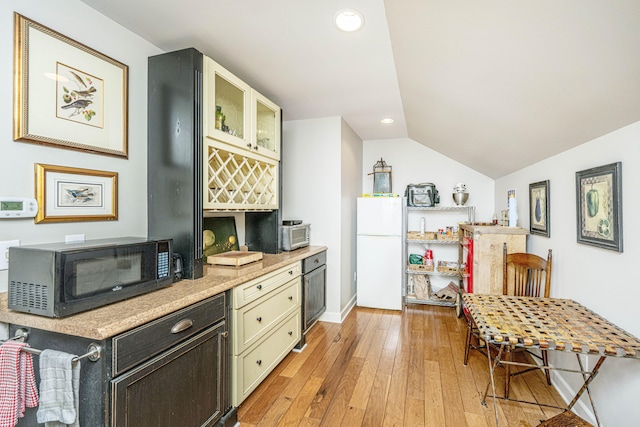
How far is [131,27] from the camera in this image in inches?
71.3

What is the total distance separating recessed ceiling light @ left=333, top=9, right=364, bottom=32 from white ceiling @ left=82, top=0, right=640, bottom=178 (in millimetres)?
41

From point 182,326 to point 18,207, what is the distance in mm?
883

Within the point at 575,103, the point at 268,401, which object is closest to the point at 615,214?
the point at 575,103

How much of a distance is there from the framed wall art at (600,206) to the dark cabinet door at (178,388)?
2171 millimetres

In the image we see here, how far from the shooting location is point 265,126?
109 inches

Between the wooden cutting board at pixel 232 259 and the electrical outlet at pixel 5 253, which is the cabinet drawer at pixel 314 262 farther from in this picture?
the electrical outlet at pixel 5 253

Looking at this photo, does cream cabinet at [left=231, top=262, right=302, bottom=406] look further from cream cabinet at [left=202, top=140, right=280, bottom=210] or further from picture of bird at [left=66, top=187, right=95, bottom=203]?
picture of bird at [left=66, top=187, right=95, bottom=203]

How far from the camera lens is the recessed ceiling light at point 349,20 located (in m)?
1.65

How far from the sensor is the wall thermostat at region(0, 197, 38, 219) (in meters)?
1.30

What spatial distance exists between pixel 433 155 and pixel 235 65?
3.08 meters

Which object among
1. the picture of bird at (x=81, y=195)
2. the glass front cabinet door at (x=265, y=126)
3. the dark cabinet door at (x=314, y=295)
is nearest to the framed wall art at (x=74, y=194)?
the picture of bird at (x=81, y=195)

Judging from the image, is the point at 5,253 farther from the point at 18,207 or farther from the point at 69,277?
the point at 69,277

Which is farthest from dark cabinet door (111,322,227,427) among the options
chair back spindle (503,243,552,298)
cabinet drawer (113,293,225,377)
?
chair back spindle (503,243,552,298)

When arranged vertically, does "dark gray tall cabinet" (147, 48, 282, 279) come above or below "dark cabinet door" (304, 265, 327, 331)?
above
